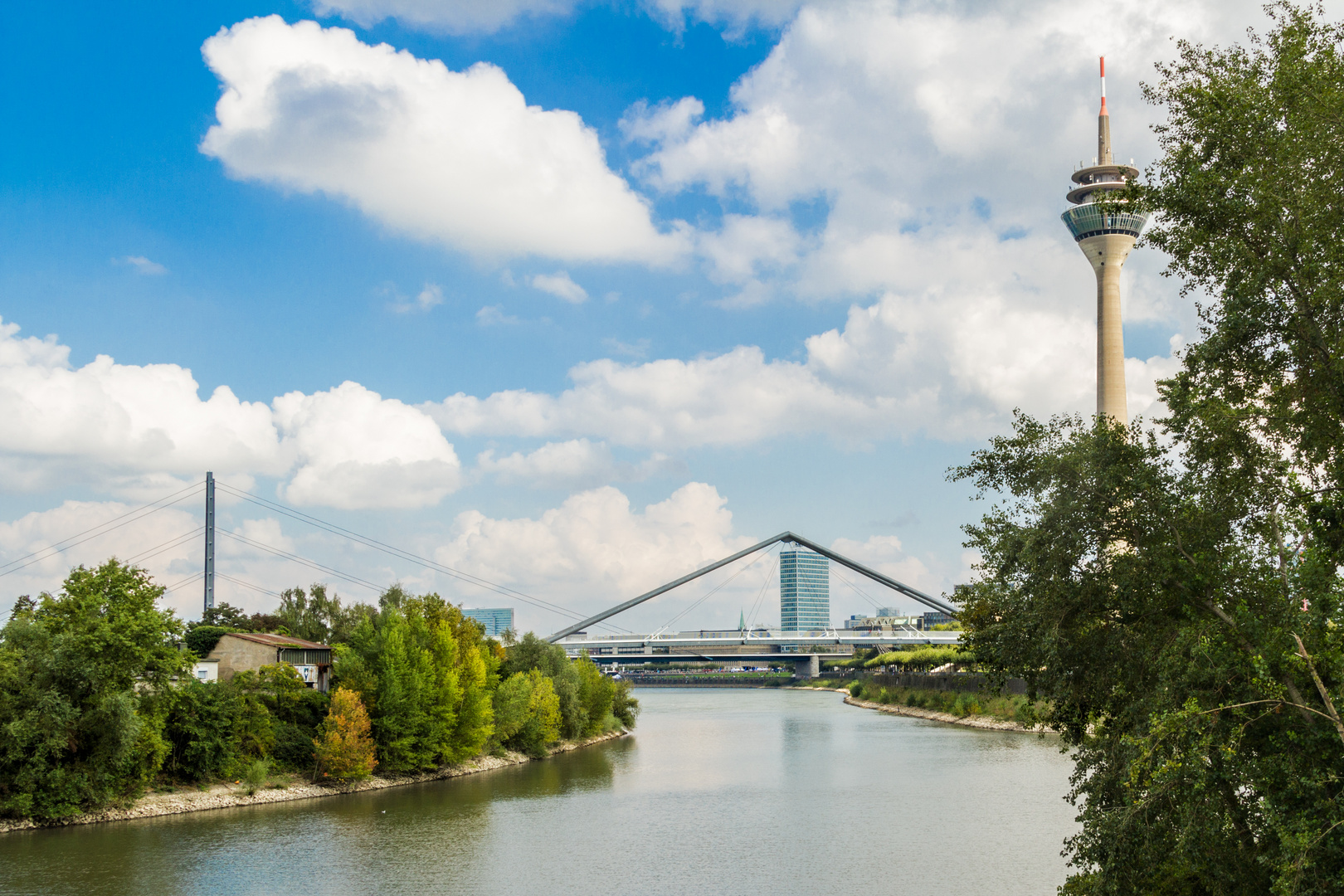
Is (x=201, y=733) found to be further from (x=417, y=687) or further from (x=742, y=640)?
(x=742, y=640)

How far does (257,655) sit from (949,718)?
48.4 m

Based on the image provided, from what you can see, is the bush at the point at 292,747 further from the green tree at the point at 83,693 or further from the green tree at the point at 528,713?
the green tree at the point at 528,713

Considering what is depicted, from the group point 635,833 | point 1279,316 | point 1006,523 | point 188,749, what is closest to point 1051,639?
point 1006,523

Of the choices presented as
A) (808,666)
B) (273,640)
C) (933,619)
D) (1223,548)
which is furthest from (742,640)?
(1223,548)

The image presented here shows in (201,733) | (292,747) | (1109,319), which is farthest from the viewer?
(1109,319)

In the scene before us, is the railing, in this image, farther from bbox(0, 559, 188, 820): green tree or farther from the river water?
bbox(0, 559, 188, 820): green tree

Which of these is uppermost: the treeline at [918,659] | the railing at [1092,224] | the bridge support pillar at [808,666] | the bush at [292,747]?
the railing at [1092,224]

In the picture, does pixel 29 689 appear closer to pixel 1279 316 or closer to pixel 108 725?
pixel 108 725

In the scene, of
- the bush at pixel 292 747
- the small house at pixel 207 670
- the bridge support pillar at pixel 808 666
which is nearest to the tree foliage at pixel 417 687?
the bush at pixel 292 747

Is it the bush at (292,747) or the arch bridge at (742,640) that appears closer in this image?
the bush at (292,747)

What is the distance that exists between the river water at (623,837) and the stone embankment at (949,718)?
57.1ft

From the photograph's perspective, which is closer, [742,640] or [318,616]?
[318,616]

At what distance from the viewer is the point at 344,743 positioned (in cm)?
3847

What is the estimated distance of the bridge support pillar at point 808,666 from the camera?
424 ft
